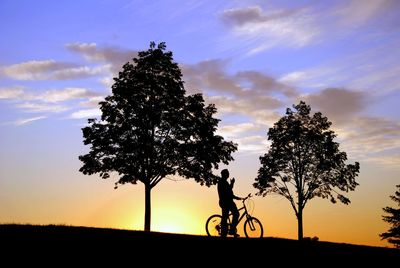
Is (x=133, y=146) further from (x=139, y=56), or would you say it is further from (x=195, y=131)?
(x=139, y=56)

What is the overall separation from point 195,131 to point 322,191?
17.1m

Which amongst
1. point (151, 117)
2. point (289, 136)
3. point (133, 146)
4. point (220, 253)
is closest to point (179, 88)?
point (151, 117)

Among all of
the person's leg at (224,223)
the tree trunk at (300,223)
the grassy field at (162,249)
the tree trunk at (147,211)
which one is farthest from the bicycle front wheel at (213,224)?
the tree trunk at (300,223)

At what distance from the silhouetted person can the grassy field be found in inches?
54.9

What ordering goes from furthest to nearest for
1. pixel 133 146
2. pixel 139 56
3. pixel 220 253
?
1. pixel 139 56
2. pixel 133 146
3. pixel 220 253

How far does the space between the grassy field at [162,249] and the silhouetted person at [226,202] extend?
54.9 inches

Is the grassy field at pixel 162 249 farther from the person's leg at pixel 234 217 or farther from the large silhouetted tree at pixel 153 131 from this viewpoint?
the large silhouetted tree at pixel 153 131

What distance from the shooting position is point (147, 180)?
38.6 metres

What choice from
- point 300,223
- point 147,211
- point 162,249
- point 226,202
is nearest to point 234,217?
point 226,202

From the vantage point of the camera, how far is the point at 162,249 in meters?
15.6

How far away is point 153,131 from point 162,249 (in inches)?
966

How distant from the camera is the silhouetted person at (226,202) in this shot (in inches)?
789

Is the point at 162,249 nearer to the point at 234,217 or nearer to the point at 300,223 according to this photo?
the point at 234,217

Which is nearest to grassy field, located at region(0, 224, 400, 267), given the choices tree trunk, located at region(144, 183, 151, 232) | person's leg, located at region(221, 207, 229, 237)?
person's leg, located at region(221, 207, 229, 237)
